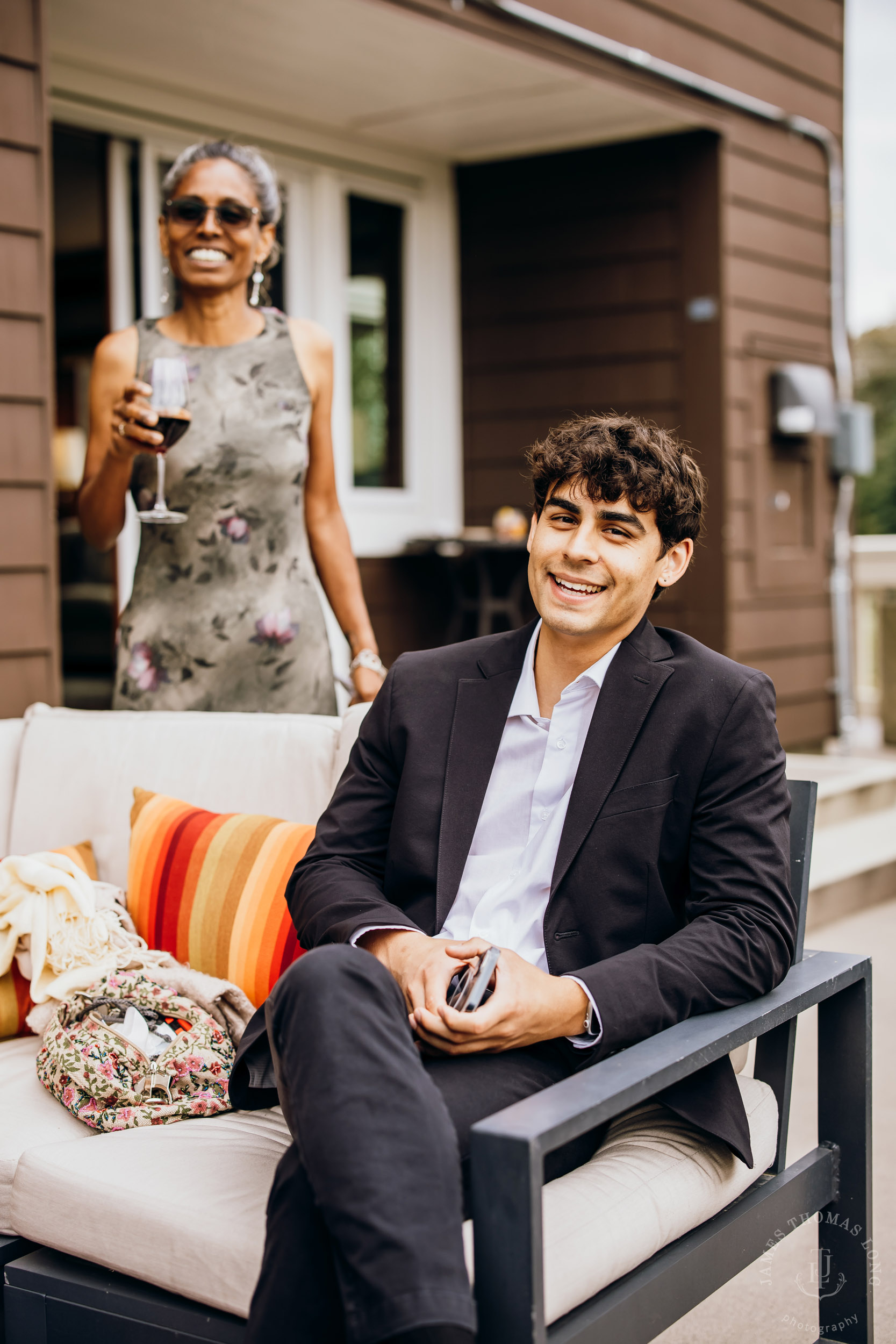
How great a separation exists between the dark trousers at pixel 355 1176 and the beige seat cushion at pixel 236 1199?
15 cm

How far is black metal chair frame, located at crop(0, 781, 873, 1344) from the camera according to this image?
1314 mm

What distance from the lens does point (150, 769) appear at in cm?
253

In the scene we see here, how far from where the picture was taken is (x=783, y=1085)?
1.98 metres

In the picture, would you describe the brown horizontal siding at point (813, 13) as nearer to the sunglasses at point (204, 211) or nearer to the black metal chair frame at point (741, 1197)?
the sunglasses at point (204, 211)

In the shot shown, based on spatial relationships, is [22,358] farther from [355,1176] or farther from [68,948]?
[355,1176]

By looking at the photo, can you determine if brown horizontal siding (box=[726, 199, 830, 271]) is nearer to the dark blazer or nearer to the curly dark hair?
the curly dark hair

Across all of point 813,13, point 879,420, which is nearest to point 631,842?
point 813,13

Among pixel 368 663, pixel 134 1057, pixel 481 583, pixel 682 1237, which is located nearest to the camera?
pixel 682 1237

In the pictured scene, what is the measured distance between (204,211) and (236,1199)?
1.75m

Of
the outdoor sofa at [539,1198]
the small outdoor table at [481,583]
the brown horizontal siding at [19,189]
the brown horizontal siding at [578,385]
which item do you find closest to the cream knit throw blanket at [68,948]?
the outdoor sofa at [539,1198]

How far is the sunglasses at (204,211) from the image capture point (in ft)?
8.16

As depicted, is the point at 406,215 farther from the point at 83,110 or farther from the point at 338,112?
the point at 83,110

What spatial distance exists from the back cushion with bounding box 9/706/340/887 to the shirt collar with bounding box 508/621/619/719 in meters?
0.56

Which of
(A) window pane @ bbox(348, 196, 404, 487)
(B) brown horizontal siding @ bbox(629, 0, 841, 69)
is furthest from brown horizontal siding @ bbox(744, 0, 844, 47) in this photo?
(A) window pane @ bbox(348, 196, 404, 487)
